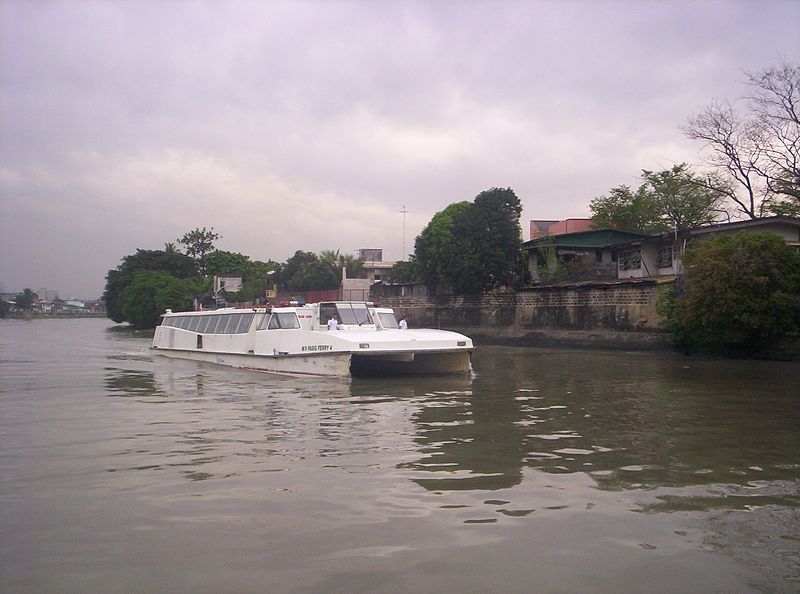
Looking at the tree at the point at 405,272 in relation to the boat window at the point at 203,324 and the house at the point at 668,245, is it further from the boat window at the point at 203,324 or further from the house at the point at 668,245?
the boat window at the point at 203,324

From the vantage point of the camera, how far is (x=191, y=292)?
179 ft

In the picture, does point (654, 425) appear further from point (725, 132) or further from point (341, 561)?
point (725, 132)

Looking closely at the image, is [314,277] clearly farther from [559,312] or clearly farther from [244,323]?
[244,323]

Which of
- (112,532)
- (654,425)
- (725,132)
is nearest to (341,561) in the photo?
(112,532)

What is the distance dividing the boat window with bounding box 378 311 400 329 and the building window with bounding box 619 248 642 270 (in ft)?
64.3

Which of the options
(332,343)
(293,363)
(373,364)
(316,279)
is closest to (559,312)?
(373,364)

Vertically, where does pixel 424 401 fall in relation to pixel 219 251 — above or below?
below

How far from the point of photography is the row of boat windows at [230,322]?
55.2 ft

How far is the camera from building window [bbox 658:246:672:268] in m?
32.6

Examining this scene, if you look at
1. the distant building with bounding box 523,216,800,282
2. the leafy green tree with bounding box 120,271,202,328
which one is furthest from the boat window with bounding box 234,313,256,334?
the leafy green tree with bounding box 120,271,202,328

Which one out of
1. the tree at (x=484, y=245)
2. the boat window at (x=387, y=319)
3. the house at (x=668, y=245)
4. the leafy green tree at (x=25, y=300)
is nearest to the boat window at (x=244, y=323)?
Result: the boat window at (x=387, y=319)

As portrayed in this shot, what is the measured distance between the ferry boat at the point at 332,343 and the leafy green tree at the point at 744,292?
994 centimetres

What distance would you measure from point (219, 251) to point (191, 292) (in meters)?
14.9

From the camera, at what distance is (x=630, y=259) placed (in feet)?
113
